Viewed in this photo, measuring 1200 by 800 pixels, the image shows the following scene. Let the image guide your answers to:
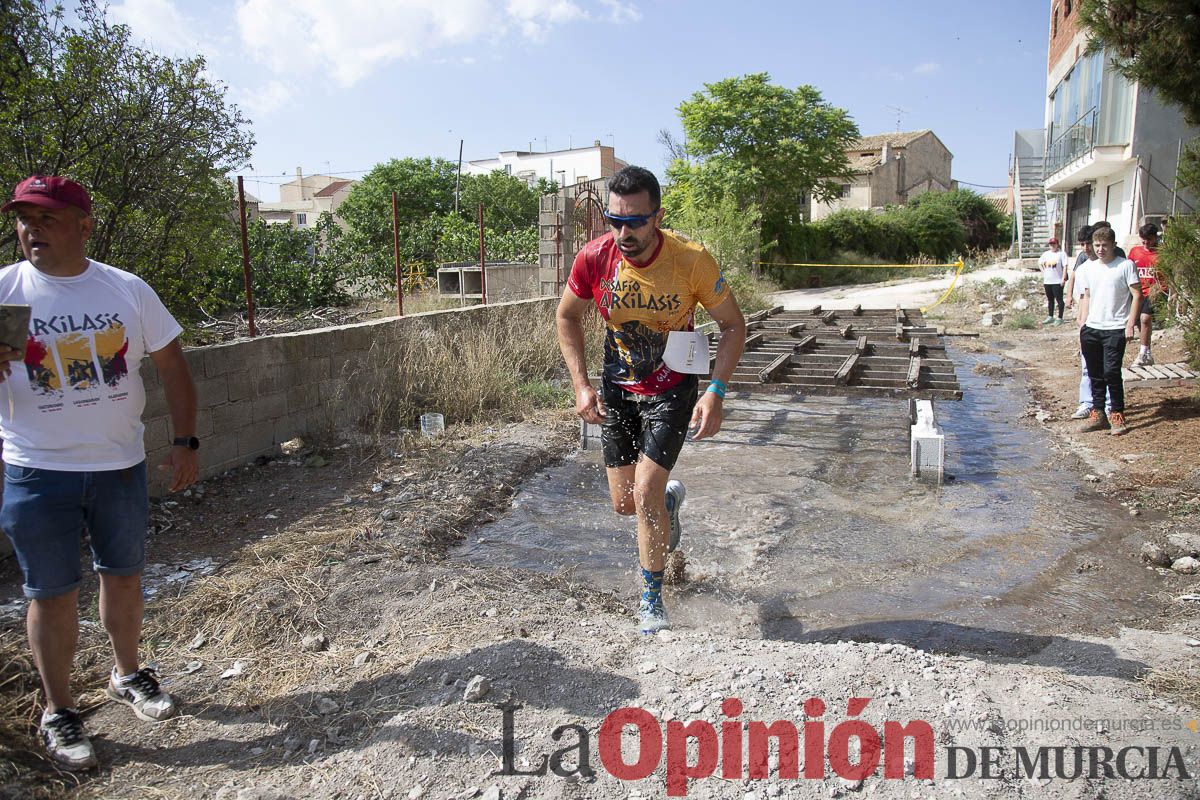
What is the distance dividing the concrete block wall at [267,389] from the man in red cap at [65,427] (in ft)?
9.21

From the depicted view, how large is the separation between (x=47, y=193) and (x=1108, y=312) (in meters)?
7.64

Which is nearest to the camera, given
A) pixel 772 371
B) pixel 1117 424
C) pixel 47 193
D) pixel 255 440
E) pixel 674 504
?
pixel 47 193

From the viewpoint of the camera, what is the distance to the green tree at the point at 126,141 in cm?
518

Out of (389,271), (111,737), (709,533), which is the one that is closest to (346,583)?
(111,737)

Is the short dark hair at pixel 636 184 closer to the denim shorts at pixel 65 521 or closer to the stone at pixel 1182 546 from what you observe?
the denim shorts at pixel 65 521

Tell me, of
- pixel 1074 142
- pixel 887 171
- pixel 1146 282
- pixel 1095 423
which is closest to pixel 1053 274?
pixel 1146 282

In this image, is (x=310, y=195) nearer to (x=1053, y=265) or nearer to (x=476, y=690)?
(x=1053, y=265)

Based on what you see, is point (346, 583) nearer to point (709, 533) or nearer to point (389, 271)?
point (709, 533)

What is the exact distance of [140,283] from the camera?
9.04 feet

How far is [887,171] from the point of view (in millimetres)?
51906

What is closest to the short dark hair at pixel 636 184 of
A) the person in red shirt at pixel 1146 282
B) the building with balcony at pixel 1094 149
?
the person in red shirt at pixel 1146 282

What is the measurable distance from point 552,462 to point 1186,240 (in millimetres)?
5375

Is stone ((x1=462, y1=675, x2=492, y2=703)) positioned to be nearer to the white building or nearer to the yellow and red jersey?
the yellow and red jersey

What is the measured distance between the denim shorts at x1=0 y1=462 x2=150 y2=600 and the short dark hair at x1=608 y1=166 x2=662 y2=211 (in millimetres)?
2061
